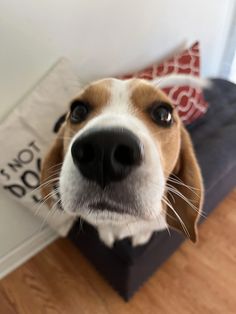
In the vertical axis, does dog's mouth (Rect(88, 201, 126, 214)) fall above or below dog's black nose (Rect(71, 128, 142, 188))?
below

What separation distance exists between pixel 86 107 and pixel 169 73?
878 mm

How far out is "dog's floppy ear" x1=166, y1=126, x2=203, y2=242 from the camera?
1175 millimetres

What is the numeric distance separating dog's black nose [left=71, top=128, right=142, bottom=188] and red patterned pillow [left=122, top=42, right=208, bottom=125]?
93 centimetres

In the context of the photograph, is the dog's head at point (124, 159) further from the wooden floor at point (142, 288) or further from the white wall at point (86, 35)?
the wooden floor at point (142, 288)

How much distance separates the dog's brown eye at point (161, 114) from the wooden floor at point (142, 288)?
1.01 metres

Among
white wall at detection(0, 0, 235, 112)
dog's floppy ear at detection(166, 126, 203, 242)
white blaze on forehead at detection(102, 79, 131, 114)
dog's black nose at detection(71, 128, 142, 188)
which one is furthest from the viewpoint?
white wall at detection(0, 0, 235, 112)

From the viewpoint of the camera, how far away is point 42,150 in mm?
1559

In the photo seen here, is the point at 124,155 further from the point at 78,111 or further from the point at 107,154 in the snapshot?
the point at 78,111

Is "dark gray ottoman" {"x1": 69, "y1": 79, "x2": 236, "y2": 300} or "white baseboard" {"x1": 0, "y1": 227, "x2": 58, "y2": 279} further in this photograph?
"white baseboard" {"x1": 0, "y1": 227, "x2": 58, "y2": 279}

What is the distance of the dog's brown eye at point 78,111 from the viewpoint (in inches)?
41.0

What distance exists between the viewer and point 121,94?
3.37ft

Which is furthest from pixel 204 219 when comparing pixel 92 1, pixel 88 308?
pixel 92 1

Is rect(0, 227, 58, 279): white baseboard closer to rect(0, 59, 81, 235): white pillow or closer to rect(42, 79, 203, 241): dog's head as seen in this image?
rect(0, 59, 81, 235): white pillow

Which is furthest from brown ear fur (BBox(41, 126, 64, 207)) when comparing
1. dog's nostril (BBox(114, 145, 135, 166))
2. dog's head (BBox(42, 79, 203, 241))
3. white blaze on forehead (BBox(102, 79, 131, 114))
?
dog's nostril (BBox(114, 145, 135, 166))
